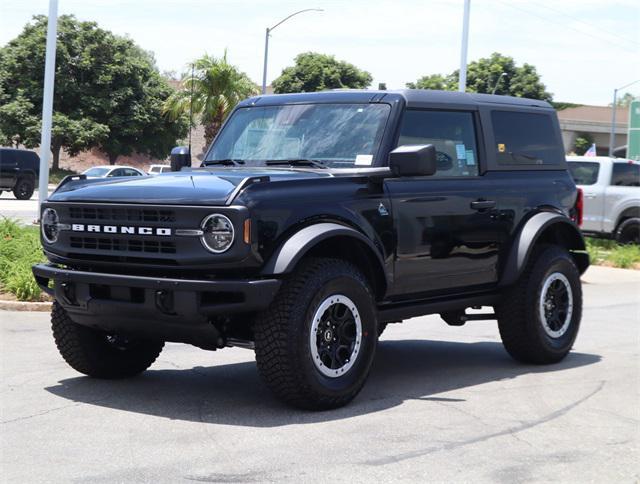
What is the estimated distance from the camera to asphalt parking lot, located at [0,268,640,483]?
5195 mm

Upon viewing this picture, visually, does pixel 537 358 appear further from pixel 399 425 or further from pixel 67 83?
pixel 67 83

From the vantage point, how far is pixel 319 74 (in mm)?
74375

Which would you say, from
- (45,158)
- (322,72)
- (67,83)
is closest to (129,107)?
(67,83)

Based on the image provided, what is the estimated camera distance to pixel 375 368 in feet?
27.2

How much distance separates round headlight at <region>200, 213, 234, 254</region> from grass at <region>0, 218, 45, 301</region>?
5.80 meters

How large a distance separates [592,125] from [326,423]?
72782 mm

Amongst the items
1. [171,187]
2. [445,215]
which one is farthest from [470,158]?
[171,187]

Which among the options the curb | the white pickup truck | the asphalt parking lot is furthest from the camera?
the white pickup truck

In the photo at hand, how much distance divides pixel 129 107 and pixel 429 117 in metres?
53.9

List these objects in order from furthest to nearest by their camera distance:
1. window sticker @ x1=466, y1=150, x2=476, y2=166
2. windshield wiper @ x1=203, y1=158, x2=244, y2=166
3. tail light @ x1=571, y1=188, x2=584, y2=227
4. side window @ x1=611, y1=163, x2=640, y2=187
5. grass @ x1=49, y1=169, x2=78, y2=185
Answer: grass @ x1=49, y1=169, x2=78, y2=185 < side window @ x1=611, y1=163, x2=640, y2=187 < tail light @ x1=571, y1=188, x2=584, y2=227 < window sticker @ x1=466, y1=150, x2=476, y2=166 < windshield wiper @ x1=203, y1=158, x2=244, y2=166

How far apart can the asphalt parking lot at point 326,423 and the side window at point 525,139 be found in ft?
5.62

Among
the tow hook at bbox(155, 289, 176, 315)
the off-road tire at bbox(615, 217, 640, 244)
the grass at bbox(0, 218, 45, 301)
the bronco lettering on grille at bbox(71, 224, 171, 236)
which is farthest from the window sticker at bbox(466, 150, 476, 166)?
the off-road tire at bbox(615, 217, 640, 244)

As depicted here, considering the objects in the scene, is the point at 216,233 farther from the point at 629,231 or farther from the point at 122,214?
the point at 629,231

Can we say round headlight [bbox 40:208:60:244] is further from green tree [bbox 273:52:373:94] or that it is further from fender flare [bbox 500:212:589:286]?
green tree [bbox 273:52:373:94]
